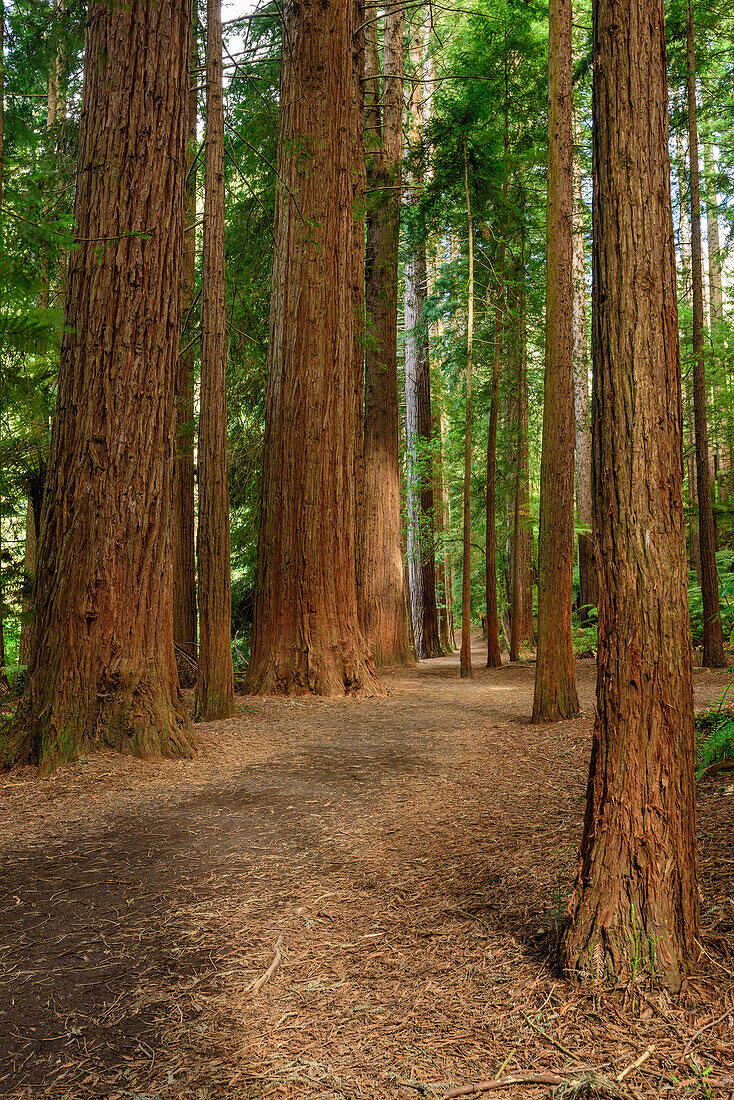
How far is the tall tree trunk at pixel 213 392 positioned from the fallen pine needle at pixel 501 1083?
536 centimetres

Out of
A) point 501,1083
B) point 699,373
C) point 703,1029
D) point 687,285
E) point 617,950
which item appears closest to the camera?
point 501,1083

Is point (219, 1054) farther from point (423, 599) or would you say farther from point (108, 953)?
point (423, 599)

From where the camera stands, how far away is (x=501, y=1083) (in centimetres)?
204

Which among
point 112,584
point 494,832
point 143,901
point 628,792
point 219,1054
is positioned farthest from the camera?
point 112,584

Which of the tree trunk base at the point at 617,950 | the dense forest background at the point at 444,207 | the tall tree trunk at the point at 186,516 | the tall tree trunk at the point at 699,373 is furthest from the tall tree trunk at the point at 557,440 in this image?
the tall tree trunk at the point at 186,516

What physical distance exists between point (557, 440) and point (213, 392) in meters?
3.51

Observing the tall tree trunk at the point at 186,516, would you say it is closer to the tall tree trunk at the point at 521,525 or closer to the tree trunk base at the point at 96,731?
the tree trunk base at the point at 96,731

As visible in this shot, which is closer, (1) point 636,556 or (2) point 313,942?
(1) point 636,556

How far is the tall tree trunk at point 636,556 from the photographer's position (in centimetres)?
248

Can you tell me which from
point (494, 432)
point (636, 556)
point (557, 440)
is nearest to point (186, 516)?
point (494, 432)

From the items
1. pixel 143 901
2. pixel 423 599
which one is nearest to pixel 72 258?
pixel 143 901

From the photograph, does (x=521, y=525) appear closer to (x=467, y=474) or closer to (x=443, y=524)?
(x=467, y=474)

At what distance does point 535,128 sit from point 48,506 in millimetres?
12233

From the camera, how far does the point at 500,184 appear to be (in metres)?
13.6
